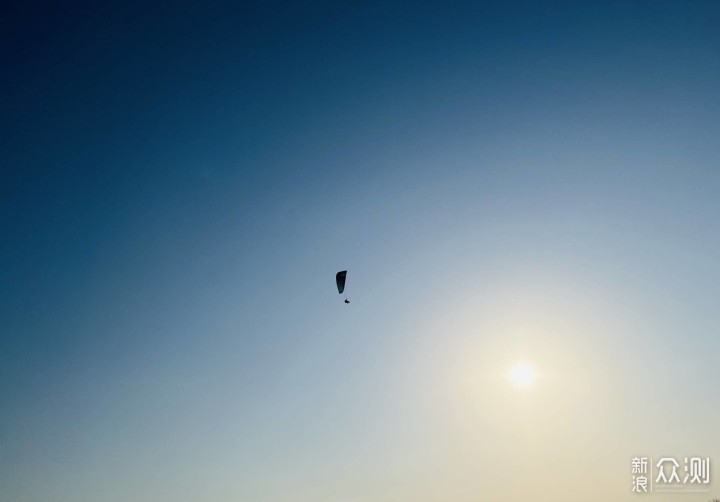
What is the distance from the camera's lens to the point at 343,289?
6981 cm
